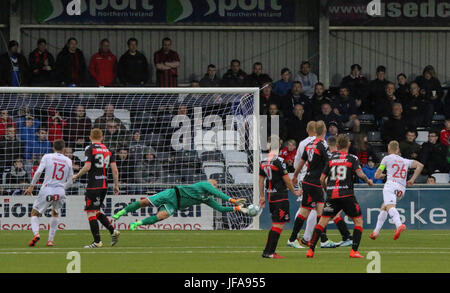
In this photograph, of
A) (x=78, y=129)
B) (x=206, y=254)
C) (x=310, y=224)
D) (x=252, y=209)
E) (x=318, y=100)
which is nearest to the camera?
(x=206, y=254)

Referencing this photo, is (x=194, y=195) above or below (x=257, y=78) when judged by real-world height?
below

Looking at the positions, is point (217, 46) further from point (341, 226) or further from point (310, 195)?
point (310, 195)

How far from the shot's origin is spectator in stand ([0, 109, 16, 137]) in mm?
21984

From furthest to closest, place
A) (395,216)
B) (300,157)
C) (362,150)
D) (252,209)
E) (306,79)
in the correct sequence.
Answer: (306,79)
(362,150)
(395,216)
(300,157)
(252,209)

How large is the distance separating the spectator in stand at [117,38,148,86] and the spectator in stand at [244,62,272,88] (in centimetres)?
270

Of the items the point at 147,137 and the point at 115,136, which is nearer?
the point at 115,136

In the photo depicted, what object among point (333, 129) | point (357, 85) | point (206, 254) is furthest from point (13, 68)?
point (206, 254)

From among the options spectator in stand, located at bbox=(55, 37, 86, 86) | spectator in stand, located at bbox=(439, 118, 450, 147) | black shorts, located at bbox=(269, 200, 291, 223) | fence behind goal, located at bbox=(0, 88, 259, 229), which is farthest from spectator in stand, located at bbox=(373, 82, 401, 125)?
black shorts, located at bbox=(269, 200, 291, 223)

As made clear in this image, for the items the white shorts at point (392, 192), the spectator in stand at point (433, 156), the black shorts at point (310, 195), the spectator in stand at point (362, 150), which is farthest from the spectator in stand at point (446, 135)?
the black shorts at point (310, 195)

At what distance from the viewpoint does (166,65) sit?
2669 cm

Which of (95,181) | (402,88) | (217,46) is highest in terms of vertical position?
(217,46)

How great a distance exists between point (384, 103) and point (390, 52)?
3675 mm

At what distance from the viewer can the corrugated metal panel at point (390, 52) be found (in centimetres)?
2945

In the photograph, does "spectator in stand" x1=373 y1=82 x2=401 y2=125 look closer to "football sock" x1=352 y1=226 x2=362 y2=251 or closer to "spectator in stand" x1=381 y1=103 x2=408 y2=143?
"spectator in stand" x1=381 y1=103 x2=408 y2=143
